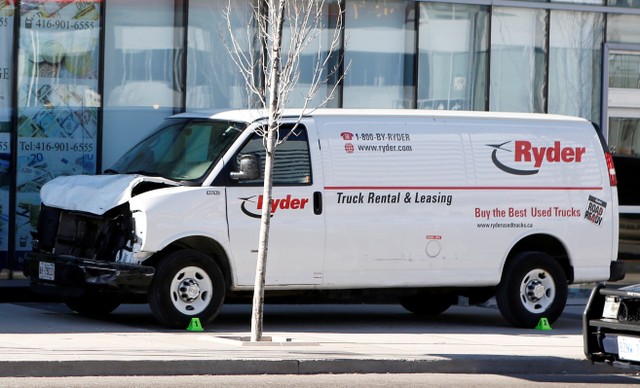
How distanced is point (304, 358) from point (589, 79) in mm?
10429

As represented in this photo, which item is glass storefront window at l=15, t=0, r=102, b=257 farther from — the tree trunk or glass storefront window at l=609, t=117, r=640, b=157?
glass storefront window at l=609, t=117, r=640, b=157

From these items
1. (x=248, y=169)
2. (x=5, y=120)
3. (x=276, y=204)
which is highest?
(x=5, y=120)

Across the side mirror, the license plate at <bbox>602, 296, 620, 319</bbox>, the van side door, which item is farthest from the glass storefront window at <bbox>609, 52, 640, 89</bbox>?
the license plate at <bbox>602, 296, 620, 319</bbox>

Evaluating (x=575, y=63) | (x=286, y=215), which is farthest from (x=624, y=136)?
(x=286, y=215)

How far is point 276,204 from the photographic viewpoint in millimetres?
14727

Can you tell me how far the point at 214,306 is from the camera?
14547 millimetres

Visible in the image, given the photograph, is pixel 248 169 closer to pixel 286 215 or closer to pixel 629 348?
pixel 286 215

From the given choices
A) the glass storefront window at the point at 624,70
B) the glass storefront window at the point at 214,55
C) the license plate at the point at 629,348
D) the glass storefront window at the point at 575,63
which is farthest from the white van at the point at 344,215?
the glass storefront window at the point at 624,70

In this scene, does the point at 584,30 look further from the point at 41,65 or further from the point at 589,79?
the point at 41,65

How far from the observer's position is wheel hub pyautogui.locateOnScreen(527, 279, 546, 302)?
631 inches

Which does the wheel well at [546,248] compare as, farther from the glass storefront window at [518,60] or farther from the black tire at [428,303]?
the glass storefront window at [518,60]

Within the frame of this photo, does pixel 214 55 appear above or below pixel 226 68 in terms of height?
above

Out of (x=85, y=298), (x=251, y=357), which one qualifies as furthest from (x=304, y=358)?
(x=85, y=298)

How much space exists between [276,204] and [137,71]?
4682 mm
